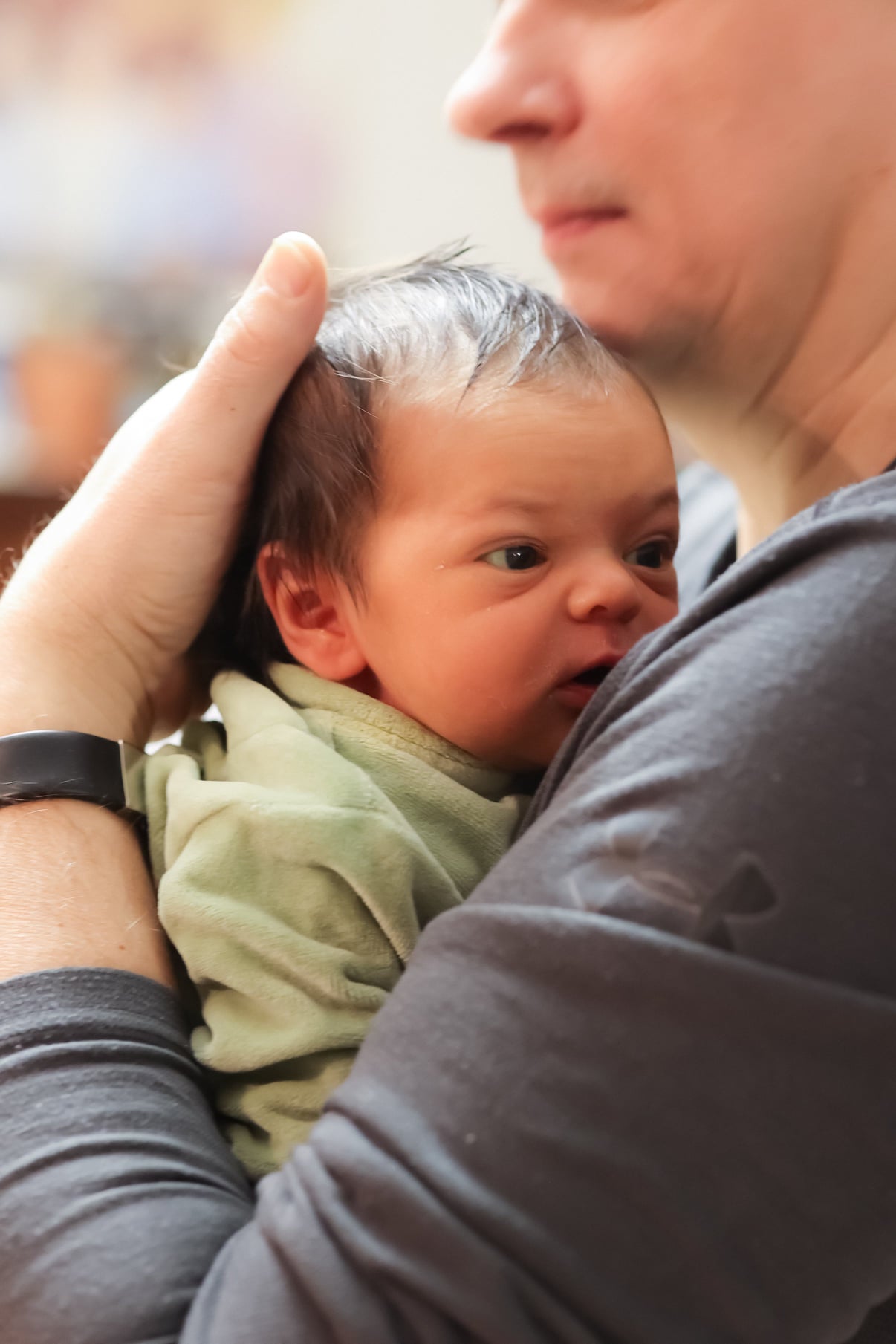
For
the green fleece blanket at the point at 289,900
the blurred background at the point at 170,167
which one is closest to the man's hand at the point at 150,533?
the green fleece blanket at the point at 289,900

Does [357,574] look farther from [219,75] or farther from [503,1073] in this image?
[219,75]

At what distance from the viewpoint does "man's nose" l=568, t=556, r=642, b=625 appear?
2.61 feet

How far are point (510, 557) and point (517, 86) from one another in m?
0.32

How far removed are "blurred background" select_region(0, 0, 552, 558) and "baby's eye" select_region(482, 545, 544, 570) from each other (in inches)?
58.7

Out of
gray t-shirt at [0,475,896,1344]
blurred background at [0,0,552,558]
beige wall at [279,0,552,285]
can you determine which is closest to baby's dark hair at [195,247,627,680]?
gray t-shirt at [0,475,896,1344]

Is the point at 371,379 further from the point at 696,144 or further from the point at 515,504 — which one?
the point at 696,144

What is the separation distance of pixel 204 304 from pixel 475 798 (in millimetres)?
1714

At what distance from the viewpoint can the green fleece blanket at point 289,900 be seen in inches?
27.6

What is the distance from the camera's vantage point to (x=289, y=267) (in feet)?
2.61

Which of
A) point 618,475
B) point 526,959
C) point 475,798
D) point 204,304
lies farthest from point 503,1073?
point 204,304

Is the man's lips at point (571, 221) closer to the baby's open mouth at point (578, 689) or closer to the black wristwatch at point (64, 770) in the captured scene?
the baby's open mouth at point (578, 689)

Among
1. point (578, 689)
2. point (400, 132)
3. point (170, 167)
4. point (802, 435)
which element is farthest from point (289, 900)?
point (400, 132)

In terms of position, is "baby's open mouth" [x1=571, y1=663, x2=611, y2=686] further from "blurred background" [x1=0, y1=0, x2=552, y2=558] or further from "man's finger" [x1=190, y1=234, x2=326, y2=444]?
"blurred background" [x1=0, y1=0, x2=552, y2=558]

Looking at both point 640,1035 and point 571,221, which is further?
point 571,221
